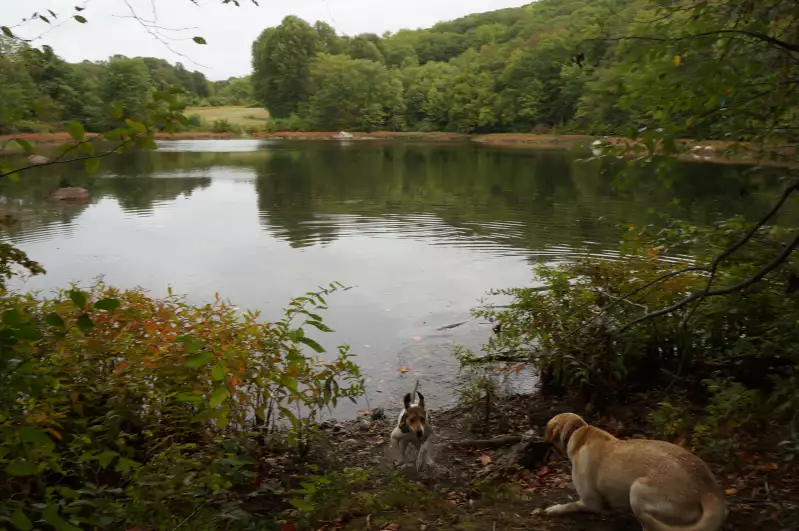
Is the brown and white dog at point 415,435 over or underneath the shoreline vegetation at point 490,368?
underneath

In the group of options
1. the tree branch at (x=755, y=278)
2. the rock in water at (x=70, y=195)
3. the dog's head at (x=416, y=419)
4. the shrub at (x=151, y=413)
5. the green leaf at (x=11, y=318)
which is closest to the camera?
the green leaf at (x=11, y=318)

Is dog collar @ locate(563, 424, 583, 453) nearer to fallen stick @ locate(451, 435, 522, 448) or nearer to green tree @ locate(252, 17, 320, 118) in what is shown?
fallen stick @ locate(451, 435, 522, 448)

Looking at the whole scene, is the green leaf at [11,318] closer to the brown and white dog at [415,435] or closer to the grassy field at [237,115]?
the brown and white dog at [415,435]

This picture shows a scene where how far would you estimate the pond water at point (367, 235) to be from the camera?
11477mm

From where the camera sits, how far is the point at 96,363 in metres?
5.85

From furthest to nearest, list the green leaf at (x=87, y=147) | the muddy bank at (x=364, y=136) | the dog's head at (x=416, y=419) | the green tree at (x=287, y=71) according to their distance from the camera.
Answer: the green tree at (x=287, y=71), the muddy bank at (x=364, y=136), the dog's head at (x=416, y=419), the green leaf at (x=87, y=147)

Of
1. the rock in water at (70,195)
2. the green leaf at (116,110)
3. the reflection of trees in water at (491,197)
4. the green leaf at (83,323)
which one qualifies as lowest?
the reflection of trees in water at (491,197)

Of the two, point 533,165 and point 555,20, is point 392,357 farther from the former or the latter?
point 555,20

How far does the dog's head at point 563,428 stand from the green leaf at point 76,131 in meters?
4.11

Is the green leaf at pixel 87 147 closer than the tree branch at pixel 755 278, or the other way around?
the green leaf at pixel 87 147

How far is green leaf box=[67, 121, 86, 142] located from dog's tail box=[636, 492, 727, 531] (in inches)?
155

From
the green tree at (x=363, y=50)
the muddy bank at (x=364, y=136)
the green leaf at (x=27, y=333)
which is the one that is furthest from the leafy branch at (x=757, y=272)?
the green tree at (x=363, y=50)

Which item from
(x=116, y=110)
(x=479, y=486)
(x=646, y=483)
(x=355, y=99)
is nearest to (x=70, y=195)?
(x=479, y=486)

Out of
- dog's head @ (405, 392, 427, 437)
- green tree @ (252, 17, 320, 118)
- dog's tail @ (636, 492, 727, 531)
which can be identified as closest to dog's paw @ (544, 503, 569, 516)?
dog's tail @ (636, 492, 727, 531)
